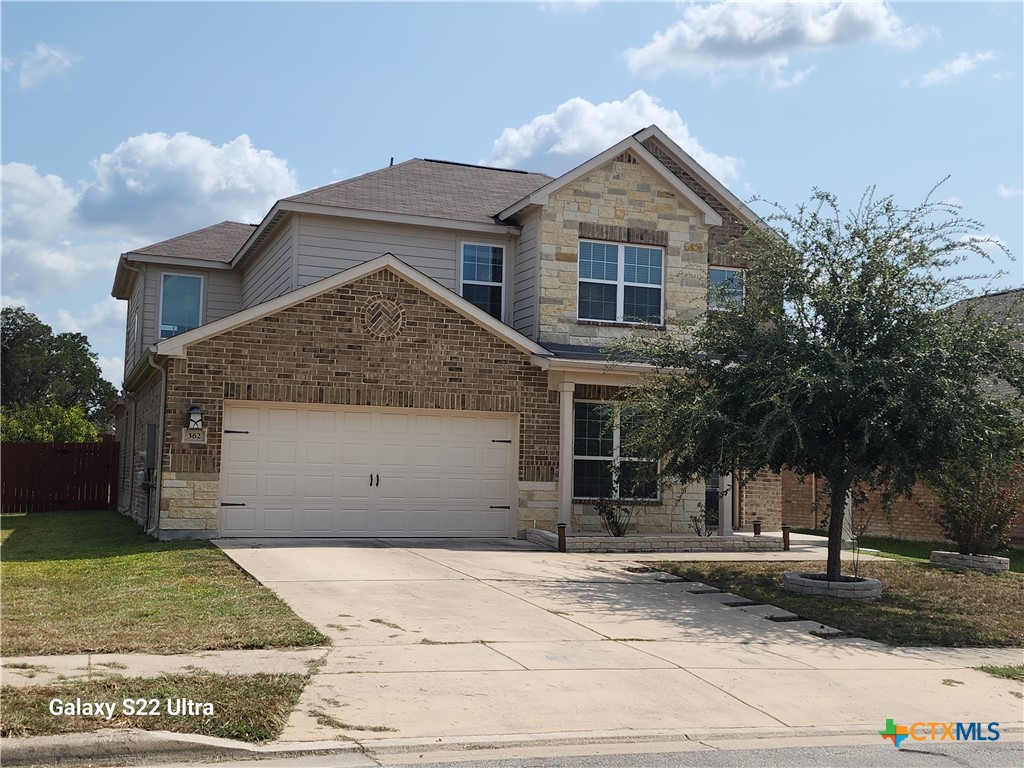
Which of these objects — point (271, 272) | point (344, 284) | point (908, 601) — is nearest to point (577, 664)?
point (908, 601)

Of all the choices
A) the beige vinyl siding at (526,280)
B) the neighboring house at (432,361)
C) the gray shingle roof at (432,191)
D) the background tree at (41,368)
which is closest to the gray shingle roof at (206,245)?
the neighboring house at (432,361)

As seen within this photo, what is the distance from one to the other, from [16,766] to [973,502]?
608 inches

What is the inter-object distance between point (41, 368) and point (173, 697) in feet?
179

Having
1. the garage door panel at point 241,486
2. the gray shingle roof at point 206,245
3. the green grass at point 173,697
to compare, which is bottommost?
the green grass at point 173,697

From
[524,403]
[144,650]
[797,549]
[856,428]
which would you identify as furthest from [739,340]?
[144,650]

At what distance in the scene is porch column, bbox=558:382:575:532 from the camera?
720 inches

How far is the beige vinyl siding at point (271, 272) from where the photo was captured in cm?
1969

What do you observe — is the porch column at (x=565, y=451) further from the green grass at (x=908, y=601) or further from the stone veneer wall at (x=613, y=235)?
the green grass at (x=908, y=601)

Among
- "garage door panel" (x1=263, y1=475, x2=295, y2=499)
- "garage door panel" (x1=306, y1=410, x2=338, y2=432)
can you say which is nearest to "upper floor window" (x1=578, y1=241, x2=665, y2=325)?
"garage door panel" (x1=306, y1=410, x2=338, y2=432)

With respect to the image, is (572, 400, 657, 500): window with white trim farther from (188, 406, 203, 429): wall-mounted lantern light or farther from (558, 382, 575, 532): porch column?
(188, 406, 203, 429): wall-mounted lantern light

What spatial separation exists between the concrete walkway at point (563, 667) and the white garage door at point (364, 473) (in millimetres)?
3719

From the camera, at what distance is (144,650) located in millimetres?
8195

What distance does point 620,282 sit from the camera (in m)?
19.9

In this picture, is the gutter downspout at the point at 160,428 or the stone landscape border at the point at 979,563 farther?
the stone landscape border at the point at 979,563
